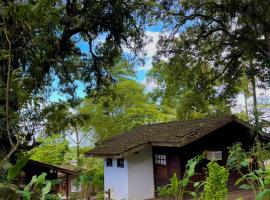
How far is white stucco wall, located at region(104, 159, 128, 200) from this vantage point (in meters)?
14.1

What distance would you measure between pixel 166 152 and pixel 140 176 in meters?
1.66

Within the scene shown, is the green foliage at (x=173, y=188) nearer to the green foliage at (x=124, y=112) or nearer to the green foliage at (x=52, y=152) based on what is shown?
the green foliage at (x=124, y=112)

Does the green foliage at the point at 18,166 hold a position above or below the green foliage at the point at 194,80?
below

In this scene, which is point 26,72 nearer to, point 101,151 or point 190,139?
point 190,139

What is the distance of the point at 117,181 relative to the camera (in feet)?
49.0

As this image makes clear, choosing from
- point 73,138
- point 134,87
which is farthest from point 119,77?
point 73,138

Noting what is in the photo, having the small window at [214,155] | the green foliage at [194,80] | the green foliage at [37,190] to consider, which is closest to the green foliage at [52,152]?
the green foliage at [194,80]

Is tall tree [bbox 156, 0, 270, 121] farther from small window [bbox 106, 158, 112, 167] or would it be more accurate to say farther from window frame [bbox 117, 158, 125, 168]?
small window [bbox 106, 158, 112, 167]

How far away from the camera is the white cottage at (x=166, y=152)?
12609mm

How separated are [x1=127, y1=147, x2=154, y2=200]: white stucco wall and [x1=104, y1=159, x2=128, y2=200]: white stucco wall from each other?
0.81ft

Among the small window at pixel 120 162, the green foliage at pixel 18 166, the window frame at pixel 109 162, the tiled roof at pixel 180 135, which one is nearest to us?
the green foliage at pixel 18 166

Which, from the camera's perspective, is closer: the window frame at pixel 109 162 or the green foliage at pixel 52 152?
the window frame at pixel 109 162

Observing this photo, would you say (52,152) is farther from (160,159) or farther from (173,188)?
(173,188)

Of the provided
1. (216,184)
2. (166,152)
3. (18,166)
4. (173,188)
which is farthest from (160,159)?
(18,166)
